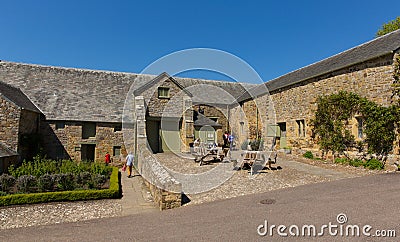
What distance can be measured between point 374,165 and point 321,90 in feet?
17.3

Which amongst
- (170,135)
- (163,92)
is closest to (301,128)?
(170,135)

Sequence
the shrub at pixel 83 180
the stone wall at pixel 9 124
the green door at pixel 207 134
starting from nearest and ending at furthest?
1. the shrub at pixel 83 180
2. the stone wall at pixel 9 124
3. the green door at pixel 207 134

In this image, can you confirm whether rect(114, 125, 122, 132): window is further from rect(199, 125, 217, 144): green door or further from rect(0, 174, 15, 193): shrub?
rect(0, 174, 15, 193): shrub

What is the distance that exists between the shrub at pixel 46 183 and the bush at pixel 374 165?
12.4 meters

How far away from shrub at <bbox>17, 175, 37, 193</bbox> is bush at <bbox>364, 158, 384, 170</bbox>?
42.6 feet

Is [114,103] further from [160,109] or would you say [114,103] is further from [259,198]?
[259,198]

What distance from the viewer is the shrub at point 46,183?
929 centimetres

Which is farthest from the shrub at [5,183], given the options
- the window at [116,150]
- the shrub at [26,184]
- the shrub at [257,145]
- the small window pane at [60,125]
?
the shrub at [257,145]

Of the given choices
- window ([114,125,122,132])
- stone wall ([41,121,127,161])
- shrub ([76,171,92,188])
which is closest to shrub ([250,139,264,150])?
stone wall ([41,121,127,161])

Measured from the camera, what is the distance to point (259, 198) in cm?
754

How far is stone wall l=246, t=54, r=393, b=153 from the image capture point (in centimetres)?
1177

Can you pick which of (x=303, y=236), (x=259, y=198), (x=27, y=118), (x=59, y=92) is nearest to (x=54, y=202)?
(x=259, y=198)

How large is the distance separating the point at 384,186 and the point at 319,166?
182 inches

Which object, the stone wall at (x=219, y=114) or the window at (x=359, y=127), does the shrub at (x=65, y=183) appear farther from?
the stone wall at (x=219, y=114)
